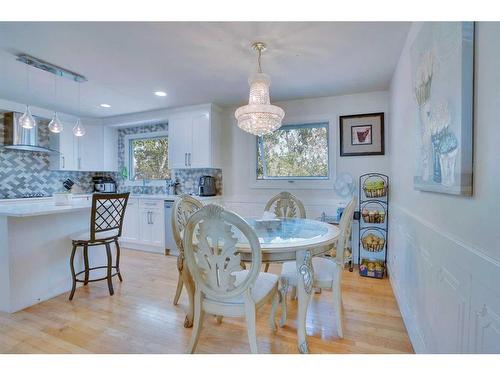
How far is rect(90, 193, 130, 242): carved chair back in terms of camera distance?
2.43m

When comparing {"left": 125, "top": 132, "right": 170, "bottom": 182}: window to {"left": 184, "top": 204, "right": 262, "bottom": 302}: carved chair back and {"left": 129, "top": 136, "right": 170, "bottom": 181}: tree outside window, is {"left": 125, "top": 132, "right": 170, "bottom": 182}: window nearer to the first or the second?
{"left": 129, "top": 136, "right": 170, "bottom": 181}: tree outside window

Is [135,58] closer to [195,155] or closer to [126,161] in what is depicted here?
[195,155]

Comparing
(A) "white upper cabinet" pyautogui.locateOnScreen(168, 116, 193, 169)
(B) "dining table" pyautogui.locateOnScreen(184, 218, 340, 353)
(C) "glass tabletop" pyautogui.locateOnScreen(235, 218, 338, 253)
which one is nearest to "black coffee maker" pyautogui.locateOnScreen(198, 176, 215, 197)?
(A) "white upper cabinet" pyautogui.locateOnScreen(168, 116, 193, 169)

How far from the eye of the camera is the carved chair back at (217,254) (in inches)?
53.4

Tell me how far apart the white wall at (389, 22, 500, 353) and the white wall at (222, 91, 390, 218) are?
182 cm

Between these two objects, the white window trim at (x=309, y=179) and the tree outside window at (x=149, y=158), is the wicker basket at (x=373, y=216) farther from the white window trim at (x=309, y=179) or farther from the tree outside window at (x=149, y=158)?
the tree outside window at (x=149, y=158)

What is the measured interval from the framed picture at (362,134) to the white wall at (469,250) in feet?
5.74

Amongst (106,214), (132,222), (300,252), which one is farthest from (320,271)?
(132,222)

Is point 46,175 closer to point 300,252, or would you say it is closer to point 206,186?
point 206,186

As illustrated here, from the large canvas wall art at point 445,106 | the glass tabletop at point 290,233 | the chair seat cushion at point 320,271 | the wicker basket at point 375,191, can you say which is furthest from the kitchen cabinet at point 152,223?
the large canvas wall art at point 445,106

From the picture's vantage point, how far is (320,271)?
192cm

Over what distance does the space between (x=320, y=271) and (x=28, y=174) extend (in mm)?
4790

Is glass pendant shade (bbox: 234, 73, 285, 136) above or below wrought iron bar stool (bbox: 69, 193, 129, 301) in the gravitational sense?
above
